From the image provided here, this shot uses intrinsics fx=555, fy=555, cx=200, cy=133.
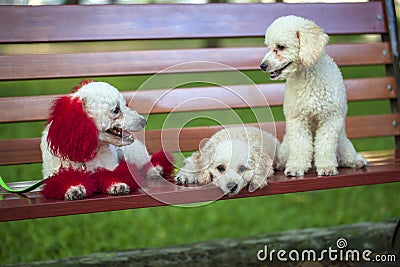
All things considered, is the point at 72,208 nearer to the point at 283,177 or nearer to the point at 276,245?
the point at 283,177

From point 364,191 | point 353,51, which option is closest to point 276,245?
point 353,51

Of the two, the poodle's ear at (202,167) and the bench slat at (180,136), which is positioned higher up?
the bench slat at (180,136)

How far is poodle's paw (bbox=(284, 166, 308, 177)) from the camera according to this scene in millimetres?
1947

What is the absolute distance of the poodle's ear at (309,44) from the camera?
6.13ft

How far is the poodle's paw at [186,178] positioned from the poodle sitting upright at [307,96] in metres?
0.33

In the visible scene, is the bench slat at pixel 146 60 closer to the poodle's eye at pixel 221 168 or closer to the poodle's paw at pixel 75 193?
the poodle's eye at pixel 221 168

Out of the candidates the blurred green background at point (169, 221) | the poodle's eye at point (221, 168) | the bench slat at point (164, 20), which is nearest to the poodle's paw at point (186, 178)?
the poodle's eye at point (221, 168)

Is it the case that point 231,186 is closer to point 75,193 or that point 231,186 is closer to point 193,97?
point 75,193

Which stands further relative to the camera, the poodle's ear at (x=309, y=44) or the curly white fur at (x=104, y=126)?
the poodle's ear at (x=309, y=44)

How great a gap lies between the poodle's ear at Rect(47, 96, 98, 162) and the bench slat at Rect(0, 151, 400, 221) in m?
0.15

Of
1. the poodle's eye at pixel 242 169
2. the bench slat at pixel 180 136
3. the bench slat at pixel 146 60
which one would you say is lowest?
the poodle's eye at pixel 242 169

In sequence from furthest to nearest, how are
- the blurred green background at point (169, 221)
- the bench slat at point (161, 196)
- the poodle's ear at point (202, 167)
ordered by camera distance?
the blurred green background at point (169, 221) < the poodle's ear at point (202, 167) < the bench slat at point (161, 196)

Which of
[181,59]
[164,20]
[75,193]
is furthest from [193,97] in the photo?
[75,193]

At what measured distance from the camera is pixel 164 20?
2.46 metres
